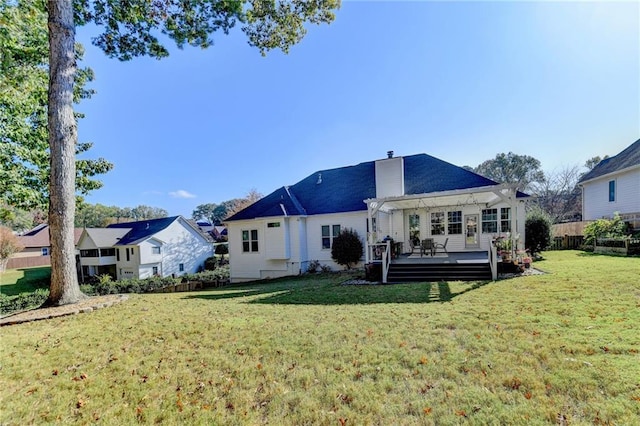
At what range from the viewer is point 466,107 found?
15172 millimetres

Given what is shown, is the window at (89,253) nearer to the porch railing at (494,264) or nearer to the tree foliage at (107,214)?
the tree foliage at (107,214)

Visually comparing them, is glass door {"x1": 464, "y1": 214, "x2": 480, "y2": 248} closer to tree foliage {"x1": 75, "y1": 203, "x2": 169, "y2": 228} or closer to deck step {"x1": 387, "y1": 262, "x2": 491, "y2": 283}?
deck step {"x1": 387, "y1": 262, "x2": 491, "y2": 283}

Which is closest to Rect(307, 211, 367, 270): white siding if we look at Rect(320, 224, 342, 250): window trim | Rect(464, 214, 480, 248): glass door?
Rect(320, 224, 342, 250): window trim

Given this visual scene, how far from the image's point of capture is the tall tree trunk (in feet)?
23.7

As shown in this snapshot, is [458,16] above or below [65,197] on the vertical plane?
above

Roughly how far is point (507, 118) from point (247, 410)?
62.4 ft

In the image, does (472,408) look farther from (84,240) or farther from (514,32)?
(84,240)

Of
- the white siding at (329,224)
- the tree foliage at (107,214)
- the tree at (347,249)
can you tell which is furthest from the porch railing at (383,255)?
the tree foliage at (107,214)

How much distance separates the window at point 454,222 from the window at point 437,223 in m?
0.34

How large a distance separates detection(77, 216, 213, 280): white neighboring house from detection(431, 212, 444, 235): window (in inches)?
1052

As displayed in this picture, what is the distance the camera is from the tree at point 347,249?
15242mm

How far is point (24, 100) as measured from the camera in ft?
35.4


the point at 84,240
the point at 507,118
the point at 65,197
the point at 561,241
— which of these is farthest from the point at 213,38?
the point at 84,240

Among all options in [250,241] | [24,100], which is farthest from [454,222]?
[24,100]
